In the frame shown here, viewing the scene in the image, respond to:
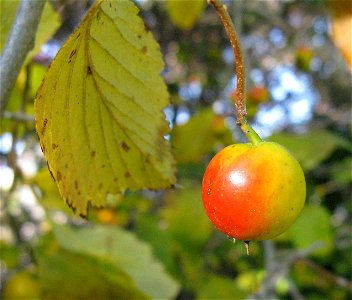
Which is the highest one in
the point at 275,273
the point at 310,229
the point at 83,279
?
the point at 310,229

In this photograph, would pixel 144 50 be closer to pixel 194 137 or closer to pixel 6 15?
pixel 6 15

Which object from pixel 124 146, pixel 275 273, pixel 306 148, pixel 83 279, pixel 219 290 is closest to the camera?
pixel 124 146

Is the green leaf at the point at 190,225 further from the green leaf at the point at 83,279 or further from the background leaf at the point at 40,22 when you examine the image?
the background leaf at the point at 40,22

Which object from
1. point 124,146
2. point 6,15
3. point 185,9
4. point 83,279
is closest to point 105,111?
point 124,146

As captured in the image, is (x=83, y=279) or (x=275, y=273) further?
(x=275, y=273)

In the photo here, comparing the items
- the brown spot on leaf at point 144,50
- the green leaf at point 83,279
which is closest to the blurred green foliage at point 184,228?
the green leaf at point 83,279

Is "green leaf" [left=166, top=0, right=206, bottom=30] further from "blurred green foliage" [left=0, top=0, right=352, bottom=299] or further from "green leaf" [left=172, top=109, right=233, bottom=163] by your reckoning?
"green leaf" [left=172, top=109, right=233, bottom=163]

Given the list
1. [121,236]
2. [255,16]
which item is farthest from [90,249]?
[255,16]

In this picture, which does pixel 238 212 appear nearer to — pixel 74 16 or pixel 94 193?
pixel 94 193
